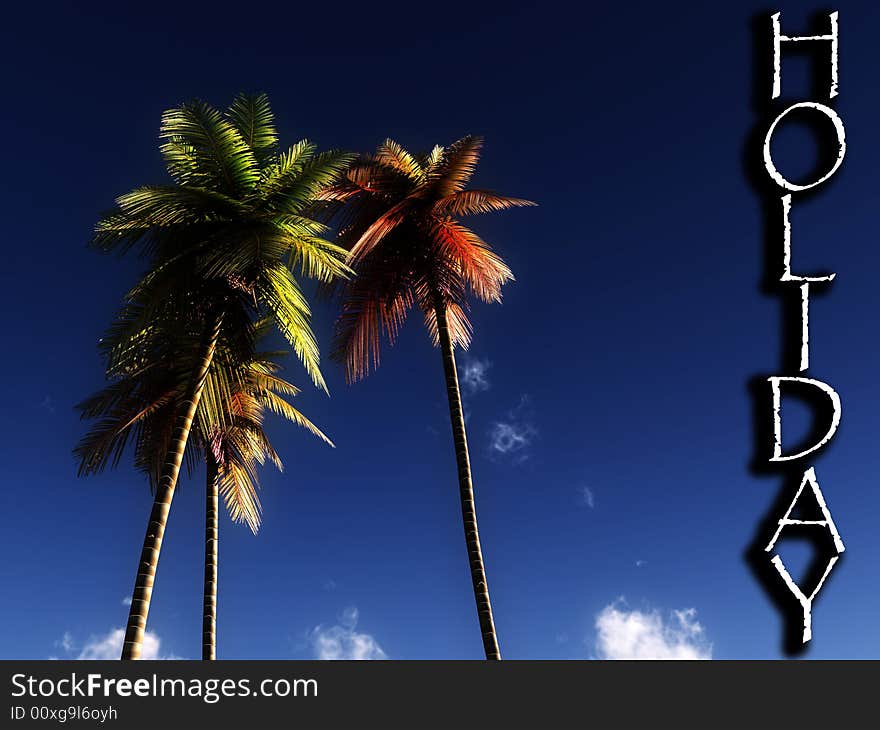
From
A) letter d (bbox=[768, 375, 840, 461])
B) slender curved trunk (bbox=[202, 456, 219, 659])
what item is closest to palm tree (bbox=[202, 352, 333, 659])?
slender curved trunk (bbox=[202, 456, 219, 659])

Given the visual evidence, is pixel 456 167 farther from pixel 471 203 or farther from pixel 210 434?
pixel 210 434

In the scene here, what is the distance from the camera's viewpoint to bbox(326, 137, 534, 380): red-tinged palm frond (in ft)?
51.2

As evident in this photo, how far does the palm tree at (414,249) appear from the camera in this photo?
15586mm

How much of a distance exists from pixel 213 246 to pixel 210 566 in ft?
29.3

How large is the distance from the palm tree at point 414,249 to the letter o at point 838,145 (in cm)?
499

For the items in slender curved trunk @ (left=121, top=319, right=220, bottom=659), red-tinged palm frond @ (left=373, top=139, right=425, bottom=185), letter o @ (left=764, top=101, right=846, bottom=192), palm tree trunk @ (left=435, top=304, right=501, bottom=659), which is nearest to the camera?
slender curved trunk @ (left=121, top=319, right=220, bottom=659)

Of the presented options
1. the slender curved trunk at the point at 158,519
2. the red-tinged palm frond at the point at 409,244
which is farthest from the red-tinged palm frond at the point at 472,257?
the slender curved trunk at the point at 158,519

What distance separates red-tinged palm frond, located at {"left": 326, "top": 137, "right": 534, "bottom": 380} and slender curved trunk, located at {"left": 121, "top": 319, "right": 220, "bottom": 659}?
3.59 m

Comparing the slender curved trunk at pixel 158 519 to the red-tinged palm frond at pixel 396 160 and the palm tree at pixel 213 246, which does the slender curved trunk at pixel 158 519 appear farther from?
the red-tinged palm frond at pixel 396 160

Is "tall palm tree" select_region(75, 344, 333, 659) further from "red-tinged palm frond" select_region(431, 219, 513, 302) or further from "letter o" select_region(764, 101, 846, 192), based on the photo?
"letter o" select_region(764, 101, 846, 192)

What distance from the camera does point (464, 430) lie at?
14672mm
